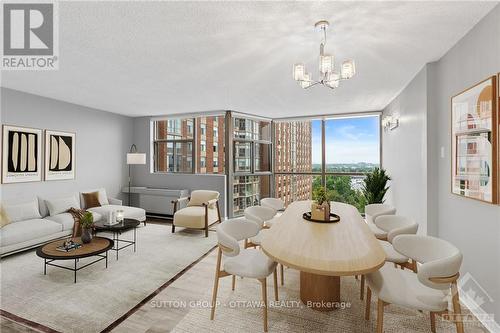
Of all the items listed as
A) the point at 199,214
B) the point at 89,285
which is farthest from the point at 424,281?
the point at 199,214

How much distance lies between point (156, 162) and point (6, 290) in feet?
14.3

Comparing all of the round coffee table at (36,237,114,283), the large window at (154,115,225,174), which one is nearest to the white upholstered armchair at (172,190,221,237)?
the large window at (154,115,225,174)

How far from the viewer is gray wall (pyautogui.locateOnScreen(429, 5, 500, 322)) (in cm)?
195

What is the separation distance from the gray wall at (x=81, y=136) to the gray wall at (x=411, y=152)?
21.1 feet

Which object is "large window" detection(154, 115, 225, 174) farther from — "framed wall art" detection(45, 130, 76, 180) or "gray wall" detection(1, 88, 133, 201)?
"framed wall art" detection(45, 130, 76, 180)

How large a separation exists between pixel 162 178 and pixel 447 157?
5.97m

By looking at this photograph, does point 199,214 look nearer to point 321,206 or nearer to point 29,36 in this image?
point 321,206

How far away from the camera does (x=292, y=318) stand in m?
2.13

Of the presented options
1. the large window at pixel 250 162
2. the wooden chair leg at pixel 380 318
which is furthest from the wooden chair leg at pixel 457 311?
the large window at pixel 250 162

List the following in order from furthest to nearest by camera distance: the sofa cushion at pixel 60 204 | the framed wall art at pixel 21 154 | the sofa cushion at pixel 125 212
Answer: the sofa cushion at pixel 125 212 < the sofa cushion at pixel 60 204 < the framed wall art at pixel 21 154

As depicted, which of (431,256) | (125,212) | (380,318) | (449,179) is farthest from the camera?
(125,212)

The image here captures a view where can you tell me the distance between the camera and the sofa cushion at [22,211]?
3741 mm

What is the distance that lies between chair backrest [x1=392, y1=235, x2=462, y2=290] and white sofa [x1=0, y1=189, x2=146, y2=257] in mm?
4733

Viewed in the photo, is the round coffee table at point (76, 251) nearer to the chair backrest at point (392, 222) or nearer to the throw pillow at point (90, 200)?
the throw pillow at point (90, 200)
